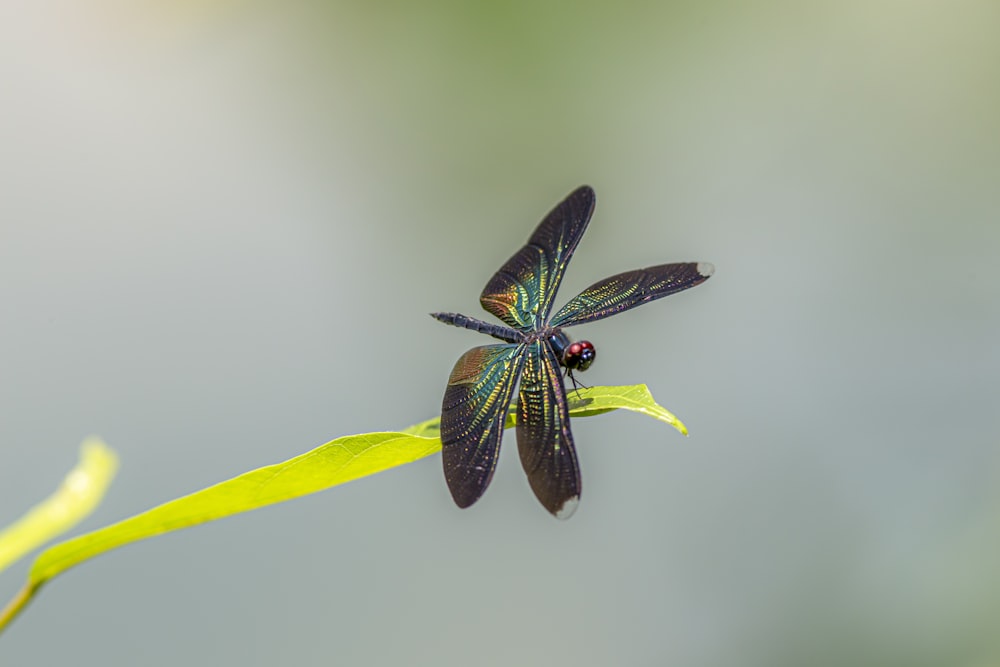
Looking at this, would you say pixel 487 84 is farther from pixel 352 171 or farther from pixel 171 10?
pixel 171 10

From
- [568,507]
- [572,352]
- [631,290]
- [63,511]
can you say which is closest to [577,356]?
[572,352]

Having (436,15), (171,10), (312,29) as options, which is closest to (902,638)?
(436,15)

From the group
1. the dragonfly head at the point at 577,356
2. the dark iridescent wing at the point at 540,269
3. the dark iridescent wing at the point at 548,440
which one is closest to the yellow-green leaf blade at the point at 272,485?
the dark iridescent wing at the point at 548,440


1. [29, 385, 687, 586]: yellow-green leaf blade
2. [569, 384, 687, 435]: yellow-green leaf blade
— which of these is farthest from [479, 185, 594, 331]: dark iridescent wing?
[29, 385, 687, 586]: yellow-green leaf blade

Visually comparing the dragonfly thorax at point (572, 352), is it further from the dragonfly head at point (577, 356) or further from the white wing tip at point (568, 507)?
the white wing tip at point (568, 507)

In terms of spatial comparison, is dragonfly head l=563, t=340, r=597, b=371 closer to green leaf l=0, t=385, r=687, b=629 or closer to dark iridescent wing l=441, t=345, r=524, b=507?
dark iridescent wing l=441, t=345, r=524, b=507

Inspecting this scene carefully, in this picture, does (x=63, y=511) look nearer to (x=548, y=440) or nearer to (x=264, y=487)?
(x=264, y=487)
